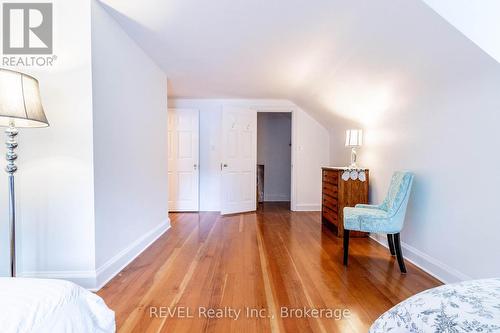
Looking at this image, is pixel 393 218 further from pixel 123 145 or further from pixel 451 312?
pixel 123 145

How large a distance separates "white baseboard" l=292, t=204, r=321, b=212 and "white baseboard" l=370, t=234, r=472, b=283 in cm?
235

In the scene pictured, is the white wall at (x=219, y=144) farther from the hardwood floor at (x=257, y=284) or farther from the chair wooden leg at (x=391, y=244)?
the chair wooden leg at (x=391, y=244)

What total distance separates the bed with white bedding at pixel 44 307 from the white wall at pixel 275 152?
5.36 meters

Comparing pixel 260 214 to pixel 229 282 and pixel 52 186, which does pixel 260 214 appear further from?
pixel 52 186

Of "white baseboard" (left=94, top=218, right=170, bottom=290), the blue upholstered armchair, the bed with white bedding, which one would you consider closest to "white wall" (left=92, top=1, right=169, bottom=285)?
"white baseboard" (left=94, top=218, right=170, bottom=290)

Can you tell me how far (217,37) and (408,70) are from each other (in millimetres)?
1765

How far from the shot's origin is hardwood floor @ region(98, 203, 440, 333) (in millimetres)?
1564

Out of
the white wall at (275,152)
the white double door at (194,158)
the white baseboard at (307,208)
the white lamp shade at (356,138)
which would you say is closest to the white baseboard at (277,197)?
the white wall at (275,152)

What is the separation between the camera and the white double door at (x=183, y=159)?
4.75m

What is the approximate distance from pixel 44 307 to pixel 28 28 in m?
2.12

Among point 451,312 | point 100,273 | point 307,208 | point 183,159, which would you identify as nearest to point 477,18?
point 451,312

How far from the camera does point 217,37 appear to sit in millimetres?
2406

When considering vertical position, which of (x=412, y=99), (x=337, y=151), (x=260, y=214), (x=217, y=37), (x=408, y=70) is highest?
(x=217, y=37)

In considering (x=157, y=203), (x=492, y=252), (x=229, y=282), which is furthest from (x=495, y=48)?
(x=157, y=203)
